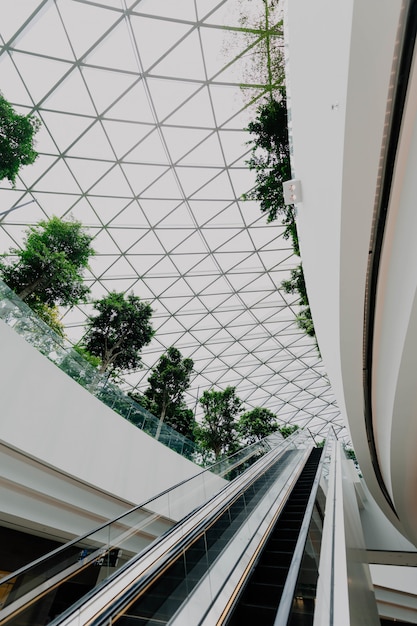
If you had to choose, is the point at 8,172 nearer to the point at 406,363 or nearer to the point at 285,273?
the point at 406,363

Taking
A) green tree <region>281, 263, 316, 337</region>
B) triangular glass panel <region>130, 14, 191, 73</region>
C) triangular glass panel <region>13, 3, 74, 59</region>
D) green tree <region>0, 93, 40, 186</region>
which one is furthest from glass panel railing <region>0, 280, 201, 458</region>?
triangular glass panel <region>130, 14, 191, 73</region>

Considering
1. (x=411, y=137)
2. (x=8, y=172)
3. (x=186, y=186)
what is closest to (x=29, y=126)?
(x=8, y=172)

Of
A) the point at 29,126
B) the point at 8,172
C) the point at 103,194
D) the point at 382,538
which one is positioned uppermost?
the point at 103,194

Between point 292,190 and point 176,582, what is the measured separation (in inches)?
234

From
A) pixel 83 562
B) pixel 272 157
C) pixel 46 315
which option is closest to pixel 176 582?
pixel 83 562

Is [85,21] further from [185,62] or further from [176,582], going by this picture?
[176,582]

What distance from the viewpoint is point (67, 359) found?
1034 cm

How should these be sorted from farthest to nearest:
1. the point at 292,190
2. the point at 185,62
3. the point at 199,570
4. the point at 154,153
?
the point at 154,153 < the point at 185,62 < the point at 292,190 < the point at 199,570

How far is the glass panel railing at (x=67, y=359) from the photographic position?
8750mm

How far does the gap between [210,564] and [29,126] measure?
1423 cm

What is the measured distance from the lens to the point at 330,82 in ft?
9.68

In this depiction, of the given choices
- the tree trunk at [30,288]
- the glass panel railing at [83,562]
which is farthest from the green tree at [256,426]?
the glass panel railing at [83,562]

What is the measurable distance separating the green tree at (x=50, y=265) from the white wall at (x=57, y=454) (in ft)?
18.2

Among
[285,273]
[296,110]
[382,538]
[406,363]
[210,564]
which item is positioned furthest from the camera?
[285,273]
